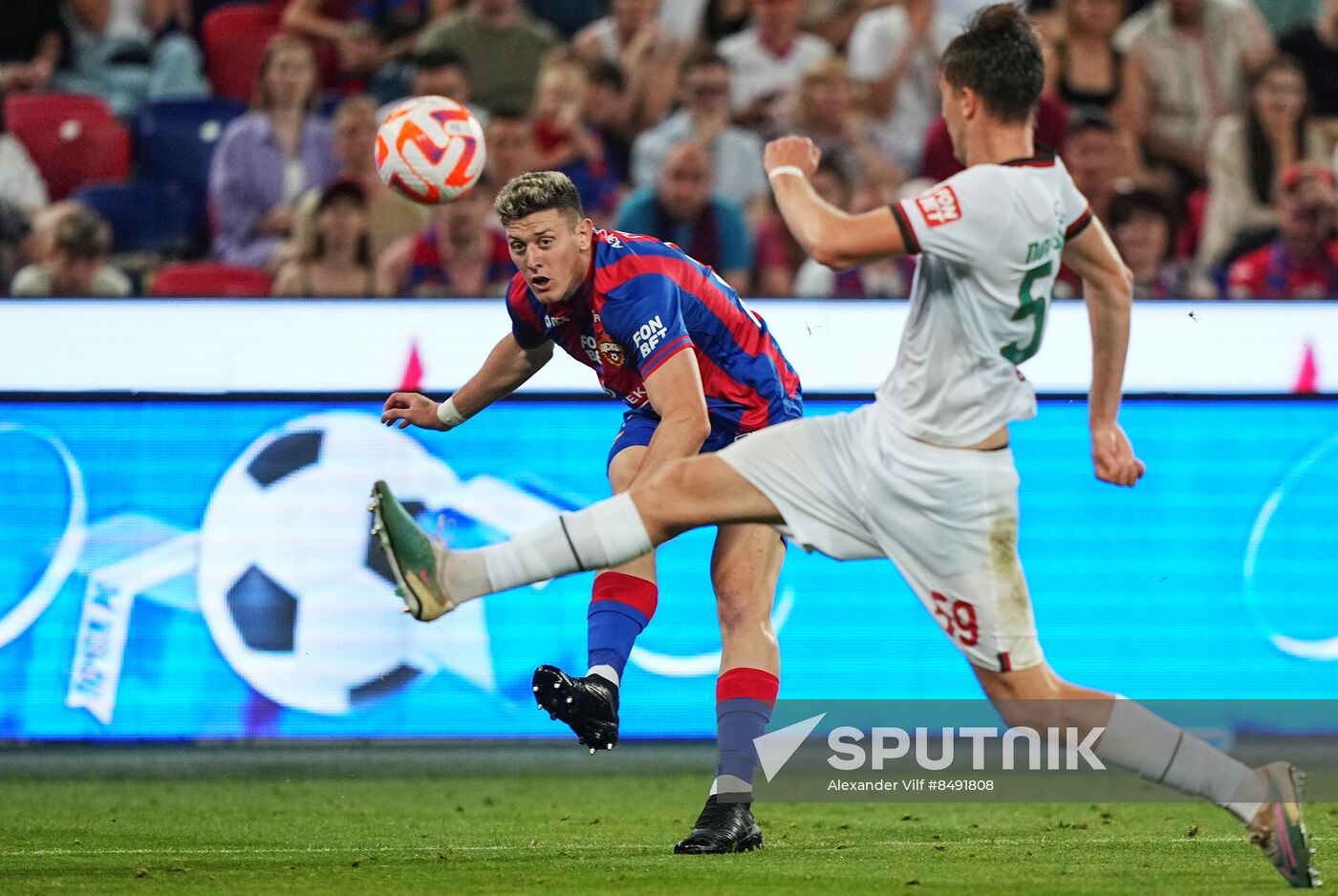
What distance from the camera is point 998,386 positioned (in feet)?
16.6

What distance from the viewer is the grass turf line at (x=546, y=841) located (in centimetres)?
545

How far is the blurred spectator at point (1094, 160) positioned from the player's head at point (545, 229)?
5.81 m

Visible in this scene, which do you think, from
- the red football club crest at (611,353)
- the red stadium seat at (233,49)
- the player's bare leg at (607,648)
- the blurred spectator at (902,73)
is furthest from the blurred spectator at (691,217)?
the player's bare leg at (607,648)

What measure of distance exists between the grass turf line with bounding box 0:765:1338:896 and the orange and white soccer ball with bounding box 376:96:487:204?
2.39 meters

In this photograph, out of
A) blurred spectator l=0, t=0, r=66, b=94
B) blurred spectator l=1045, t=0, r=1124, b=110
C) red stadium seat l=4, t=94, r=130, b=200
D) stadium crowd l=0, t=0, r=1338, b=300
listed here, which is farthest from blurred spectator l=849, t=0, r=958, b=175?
blurred spectator l=0, t=0, r=66, b=94

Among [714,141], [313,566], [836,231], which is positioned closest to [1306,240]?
[714,141]

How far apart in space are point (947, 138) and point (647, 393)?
6263mm

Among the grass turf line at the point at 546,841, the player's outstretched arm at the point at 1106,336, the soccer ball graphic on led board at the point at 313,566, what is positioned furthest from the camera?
the soccer ball graphic on led board at the point at 313,566

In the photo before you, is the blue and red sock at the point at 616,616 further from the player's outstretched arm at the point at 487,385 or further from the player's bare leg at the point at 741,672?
the player's outstretched arm at the point at 487,385

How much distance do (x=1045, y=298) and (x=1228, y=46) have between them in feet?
26.7

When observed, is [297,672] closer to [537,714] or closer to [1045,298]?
[537,714]

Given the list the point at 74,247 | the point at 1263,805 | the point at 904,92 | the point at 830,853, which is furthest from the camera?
the point at 904,92

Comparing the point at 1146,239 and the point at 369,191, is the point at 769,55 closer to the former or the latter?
the point at 369,191

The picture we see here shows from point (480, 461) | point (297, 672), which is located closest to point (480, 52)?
point (480, 461)
